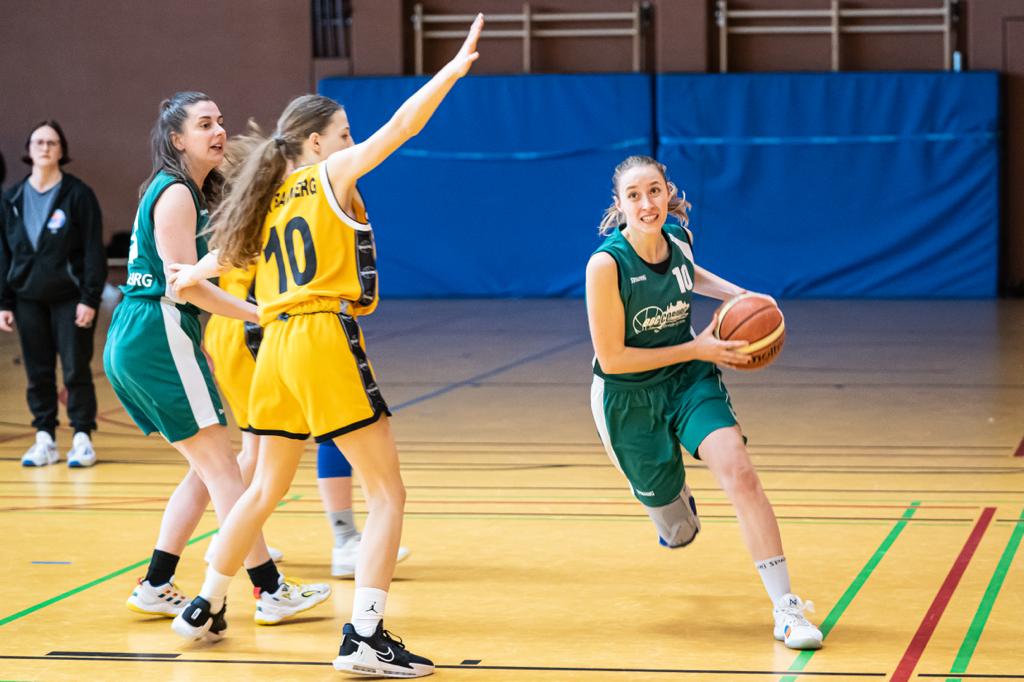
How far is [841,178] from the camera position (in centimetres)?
1602

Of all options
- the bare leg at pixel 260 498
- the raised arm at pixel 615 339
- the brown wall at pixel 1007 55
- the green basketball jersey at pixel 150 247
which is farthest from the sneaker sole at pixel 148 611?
the brown wall at pixel 1007 55

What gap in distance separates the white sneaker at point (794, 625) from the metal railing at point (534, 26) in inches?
521

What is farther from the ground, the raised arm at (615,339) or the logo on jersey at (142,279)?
the logo on jersey at (142,279)

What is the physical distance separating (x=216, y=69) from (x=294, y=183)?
570 inches

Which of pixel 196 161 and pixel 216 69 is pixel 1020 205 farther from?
pixel 196 161

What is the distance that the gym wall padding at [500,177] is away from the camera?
16.3 meters

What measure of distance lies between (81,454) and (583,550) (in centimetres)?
295

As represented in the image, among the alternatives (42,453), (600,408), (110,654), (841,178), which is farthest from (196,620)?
(841,178)

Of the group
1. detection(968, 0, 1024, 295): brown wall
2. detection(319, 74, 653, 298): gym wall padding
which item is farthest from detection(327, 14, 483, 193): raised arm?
detection(968, 0, 1024, 295): brown wall

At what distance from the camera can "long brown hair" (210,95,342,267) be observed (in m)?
3.76

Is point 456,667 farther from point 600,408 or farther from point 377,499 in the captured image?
point 600,408

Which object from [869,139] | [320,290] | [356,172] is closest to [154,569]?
[320,290]

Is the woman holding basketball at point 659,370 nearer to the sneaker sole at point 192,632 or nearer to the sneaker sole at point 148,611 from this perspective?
the sneaker sole at point 192,632

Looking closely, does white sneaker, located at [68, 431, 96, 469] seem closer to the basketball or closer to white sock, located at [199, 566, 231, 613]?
white sock, located at [199, 566, 231, 613]
